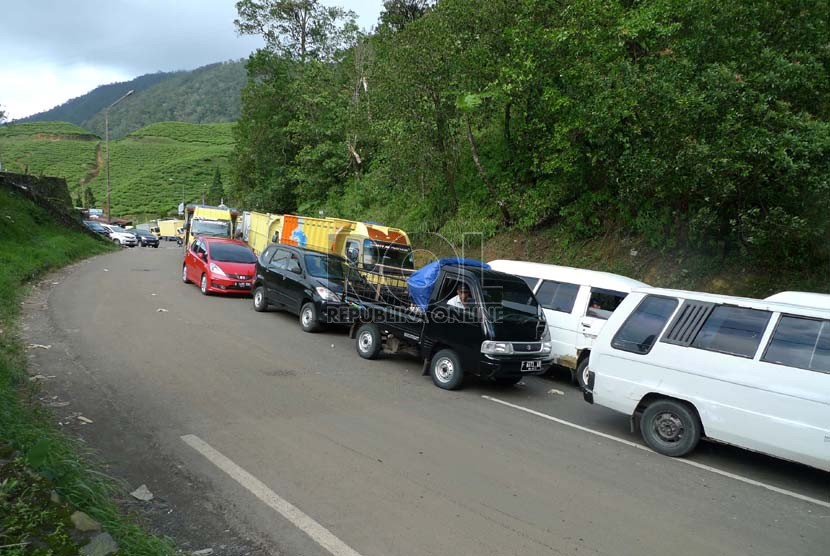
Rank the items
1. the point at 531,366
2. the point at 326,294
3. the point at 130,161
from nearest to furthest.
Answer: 1. the point at 531,366
2. the point at 326,294
3. the point at 130,161

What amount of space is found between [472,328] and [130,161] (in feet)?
346

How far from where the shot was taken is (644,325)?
6.69m

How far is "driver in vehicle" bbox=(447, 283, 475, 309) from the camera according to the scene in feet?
27.7

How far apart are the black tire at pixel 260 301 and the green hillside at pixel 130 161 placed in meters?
66.3

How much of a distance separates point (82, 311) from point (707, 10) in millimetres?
14606

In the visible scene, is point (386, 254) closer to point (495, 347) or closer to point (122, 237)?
point (495, 347)

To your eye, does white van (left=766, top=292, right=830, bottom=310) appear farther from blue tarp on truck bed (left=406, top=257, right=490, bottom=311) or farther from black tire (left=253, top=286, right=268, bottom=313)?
black tire (left=253, top=286, right=268, bottom=313)

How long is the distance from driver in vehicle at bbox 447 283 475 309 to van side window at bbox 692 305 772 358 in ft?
10.7

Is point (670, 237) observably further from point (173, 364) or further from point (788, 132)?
point (173, 364)

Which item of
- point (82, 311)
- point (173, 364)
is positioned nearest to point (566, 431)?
point (173, 364)

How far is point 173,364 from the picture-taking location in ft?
27.3

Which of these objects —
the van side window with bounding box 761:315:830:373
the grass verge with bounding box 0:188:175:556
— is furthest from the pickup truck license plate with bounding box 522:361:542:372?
the grass verge with bounding box 0:188:175:556

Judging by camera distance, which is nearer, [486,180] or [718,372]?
[718,372]

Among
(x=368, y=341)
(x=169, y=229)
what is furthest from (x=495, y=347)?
(x=169, y=229)
